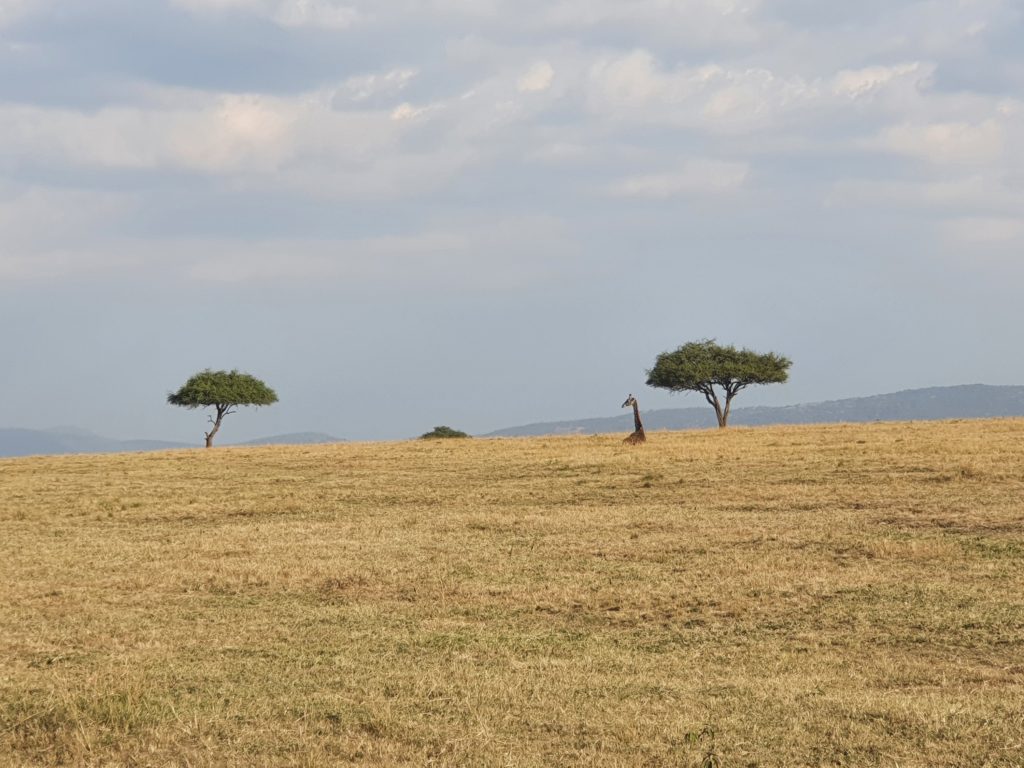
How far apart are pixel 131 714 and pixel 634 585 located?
875cm

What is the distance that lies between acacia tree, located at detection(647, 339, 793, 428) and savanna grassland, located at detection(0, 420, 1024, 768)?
150 ft

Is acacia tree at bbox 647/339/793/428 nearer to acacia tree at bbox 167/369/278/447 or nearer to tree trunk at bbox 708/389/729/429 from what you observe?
tree trunk at bbox 708/389/729/429

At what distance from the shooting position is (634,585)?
16.9 m

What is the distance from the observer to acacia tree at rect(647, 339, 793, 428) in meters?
78.5

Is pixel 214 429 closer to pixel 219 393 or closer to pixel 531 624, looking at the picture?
pixel 219 393

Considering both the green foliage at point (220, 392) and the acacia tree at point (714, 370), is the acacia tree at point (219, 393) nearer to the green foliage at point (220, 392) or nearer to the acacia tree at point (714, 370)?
the green foliage at point (220, 392)

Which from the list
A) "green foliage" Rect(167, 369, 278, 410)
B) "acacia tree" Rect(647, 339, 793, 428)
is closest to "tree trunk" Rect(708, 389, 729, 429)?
"acacia tree" Rect(647, 339, 793, 428)

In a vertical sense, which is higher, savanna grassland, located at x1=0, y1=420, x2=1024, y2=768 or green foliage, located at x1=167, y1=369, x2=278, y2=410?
green foliage, located at x1=167, y1=369, x2=278, y2=410

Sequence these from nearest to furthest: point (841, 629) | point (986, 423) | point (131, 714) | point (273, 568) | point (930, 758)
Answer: point (930, 758) → point (131, 714) → point (841, 629) → point (273, 568) → point (986, 423)

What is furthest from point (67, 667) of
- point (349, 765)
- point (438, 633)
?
point (349, 765)

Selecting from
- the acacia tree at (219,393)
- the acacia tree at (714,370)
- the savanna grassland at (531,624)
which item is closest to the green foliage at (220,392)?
the acacia tree at (219,393)

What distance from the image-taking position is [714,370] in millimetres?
78375

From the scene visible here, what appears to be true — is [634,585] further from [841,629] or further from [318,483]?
[318,483]

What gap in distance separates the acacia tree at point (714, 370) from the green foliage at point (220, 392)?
28312 millimetres
